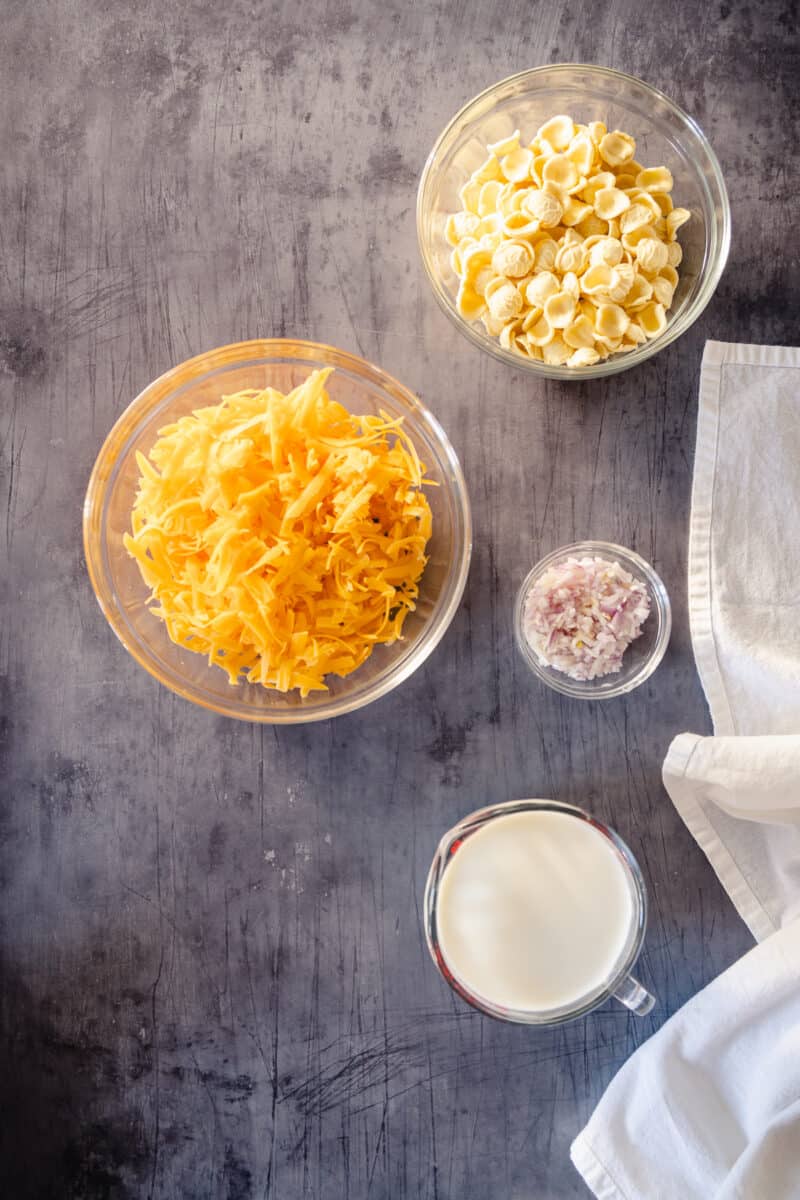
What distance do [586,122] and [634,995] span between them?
148 cm

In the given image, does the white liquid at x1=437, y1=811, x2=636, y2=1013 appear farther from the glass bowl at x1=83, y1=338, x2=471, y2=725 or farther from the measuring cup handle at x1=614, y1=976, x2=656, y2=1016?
the glass bowl at x1=83, y1=338, x2=471, y2=725

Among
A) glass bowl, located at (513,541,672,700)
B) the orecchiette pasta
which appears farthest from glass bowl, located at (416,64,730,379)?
glass bowl, located at (513,541,672,700)

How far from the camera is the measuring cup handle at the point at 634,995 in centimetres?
154

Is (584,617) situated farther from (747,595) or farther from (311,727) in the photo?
(311,727)

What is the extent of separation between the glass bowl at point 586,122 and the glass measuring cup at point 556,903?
73cm

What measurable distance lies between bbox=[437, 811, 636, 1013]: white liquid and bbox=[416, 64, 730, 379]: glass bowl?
0.77 m

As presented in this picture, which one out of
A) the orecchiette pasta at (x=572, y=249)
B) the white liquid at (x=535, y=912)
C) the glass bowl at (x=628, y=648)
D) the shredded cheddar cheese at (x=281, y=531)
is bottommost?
the white liquid at (x=535, y=912)

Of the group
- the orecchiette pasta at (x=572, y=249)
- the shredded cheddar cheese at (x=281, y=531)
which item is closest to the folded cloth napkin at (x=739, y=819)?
the orecchiette pasta at (x=572, y=249)

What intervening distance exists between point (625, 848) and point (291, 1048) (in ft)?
2.22

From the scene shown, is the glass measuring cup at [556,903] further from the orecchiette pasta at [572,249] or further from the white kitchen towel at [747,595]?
the orecchiette pasta at [572,249]

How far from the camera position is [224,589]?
1319mm

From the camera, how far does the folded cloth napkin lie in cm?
153

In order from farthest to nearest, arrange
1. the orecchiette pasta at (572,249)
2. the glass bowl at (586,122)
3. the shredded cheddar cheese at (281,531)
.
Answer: the glass bowl at (586,122) → the orecchiette pasta at (572,249) → the shredded cheddar cheese at (281,531)

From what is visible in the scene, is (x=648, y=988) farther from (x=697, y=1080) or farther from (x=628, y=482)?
(x=628, y=482)
